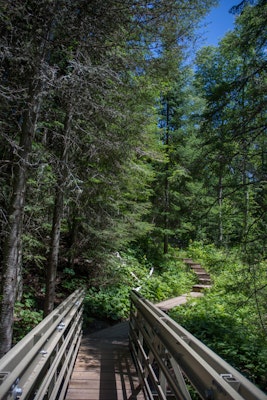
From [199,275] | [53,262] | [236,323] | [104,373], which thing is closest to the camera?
[104,373]

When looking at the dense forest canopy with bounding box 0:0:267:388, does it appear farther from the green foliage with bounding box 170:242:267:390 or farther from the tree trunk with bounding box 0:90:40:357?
the green foliage with bounding box 170:242:267:390

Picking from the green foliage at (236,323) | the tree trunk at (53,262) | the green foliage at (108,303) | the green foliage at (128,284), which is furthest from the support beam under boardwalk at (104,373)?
the green foliage at (128,284)

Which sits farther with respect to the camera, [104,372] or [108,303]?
[108,303]

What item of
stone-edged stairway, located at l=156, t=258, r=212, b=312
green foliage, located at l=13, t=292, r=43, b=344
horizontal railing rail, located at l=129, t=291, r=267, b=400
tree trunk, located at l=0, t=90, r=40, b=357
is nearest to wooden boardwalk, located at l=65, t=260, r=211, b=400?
horizontal railing rail, located at l=129, t=291, r=267, b=400

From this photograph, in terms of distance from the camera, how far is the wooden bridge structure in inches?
63.0

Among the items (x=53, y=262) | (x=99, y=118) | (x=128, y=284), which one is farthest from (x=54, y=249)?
(x=128, y=284)

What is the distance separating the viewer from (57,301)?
9453mm

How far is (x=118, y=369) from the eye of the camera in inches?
194

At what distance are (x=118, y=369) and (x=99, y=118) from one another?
5.31 m

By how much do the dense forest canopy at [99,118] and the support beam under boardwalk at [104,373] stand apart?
134cm

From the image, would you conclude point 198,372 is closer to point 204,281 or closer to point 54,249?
point 54,249

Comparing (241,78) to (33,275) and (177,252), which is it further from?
(177,252)

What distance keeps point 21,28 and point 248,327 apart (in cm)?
828

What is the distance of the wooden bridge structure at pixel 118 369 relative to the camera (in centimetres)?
160
